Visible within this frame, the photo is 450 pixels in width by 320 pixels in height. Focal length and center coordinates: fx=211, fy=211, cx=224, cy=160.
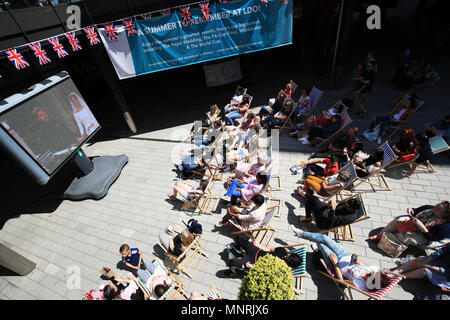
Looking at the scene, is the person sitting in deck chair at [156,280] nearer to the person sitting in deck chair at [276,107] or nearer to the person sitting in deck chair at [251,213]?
the person sitting in deck chair at [251,213]

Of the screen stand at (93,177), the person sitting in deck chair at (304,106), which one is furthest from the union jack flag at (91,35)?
the person sitting in deck chair at (304,106)

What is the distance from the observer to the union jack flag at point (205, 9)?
282 inches

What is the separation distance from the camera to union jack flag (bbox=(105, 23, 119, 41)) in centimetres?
699

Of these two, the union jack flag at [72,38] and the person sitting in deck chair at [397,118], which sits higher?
the union jack flag at [72,38]

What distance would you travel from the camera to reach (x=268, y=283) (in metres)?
3.00

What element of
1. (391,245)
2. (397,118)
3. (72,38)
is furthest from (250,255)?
(72,38)

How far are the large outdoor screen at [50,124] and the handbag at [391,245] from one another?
314 inches

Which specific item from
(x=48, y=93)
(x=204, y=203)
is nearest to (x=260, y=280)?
(x=204, y=203)

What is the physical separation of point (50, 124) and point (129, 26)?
13.5 ft

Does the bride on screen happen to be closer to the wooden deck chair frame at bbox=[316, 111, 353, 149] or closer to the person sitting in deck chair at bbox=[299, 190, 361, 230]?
the person sitting in deck chair at bbox=[299, 190, 361, 230]

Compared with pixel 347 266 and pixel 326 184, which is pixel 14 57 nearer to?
pixel 326 184

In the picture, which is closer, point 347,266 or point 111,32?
point 347,266

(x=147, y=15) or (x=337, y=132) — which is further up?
(x=147, y=15)
